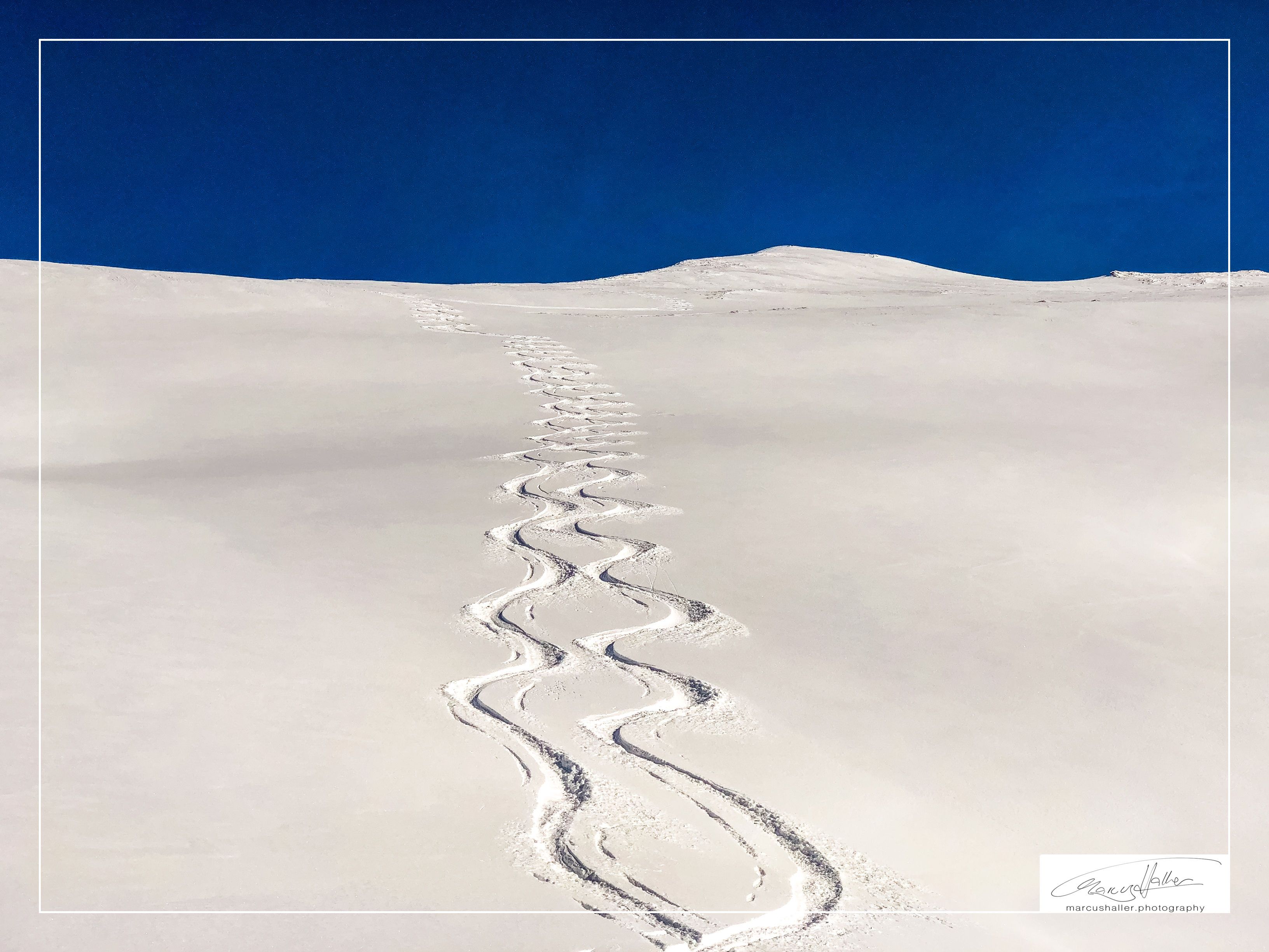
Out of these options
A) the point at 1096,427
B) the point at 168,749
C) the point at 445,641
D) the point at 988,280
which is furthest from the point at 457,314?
the point at 988,280

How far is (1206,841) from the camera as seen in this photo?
3.28 metres

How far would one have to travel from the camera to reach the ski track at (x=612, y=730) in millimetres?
2545

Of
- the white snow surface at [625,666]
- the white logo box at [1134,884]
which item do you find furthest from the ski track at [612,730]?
the white logo box at [1134,884]

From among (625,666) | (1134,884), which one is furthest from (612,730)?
(1134,884)

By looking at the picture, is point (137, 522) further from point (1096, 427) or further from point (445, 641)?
point (1096, 427)

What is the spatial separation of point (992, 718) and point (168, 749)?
2918 millimetres

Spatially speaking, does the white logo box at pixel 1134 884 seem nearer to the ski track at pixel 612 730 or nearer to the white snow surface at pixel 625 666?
the white snow surface at pixel 625 666

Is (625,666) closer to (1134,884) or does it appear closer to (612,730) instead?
(612,730)
